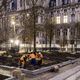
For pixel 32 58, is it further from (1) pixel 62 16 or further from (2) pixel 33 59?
(1) pixel 62 16

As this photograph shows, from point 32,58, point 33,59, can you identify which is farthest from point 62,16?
point 32,58

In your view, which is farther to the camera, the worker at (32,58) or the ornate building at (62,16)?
the ornate building at (62,16)

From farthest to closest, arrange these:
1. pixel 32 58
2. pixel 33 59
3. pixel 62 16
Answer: pixel 62 16 → pixel 33 59 → pixel 32 58

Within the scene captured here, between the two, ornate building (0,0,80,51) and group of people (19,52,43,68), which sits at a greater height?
ornate building (0,0,80,51)

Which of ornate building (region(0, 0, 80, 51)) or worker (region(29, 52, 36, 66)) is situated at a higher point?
ornate building (region(0, 0, 80, 51))

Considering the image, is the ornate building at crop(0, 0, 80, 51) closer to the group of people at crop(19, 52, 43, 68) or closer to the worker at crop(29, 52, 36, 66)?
the group of people at crop(19, 52, 43, 68)

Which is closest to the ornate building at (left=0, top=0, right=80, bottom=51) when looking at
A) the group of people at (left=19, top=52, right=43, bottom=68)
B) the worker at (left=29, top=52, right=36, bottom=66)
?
the group of people at (left=19, top=52, right=43, bottom=68)

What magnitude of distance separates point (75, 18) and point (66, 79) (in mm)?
35709

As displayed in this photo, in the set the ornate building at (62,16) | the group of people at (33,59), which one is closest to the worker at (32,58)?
the group of people at (33,59)

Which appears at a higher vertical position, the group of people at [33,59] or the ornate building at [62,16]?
the ornate building at [62,16]

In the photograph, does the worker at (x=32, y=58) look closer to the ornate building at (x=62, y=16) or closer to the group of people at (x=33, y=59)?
the group of people at (x=33, y=59)

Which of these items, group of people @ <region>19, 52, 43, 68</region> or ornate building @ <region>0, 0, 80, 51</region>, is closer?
group of people @ <region>19, 52, 43, 68</region>

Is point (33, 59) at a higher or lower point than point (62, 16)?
lower

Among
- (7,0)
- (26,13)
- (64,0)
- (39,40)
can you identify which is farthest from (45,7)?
(7,0)
